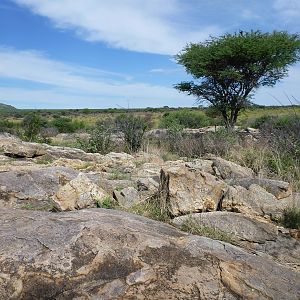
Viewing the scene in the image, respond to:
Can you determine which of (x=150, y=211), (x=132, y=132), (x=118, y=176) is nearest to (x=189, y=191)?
(x=150, y=211)

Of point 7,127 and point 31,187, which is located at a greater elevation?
point 31,187

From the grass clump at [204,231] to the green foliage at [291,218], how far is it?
0.88 m

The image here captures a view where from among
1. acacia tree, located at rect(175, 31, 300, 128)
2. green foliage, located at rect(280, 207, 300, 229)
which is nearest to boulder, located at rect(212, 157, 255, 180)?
green foliage, located at rect(280, 207, 300, 229)

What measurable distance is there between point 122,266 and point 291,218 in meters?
2.55

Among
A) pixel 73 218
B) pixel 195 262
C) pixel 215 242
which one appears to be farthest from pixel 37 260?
pixel 215 242

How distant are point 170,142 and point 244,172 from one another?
258 inches

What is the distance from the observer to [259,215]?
4.93 metres

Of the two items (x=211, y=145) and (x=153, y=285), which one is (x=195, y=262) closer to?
(x=153, y=285)

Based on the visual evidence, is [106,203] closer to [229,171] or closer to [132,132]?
[229,171]

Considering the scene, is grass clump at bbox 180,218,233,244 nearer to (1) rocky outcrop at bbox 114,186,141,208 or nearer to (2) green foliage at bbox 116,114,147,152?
(1) rocky outcrop at bbox 114,186,141,208

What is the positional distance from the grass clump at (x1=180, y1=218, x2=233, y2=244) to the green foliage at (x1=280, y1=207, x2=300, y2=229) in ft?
2.88

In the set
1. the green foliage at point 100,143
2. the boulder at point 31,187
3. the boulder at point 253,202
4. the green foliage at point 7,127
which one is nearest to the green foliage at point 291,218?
the boulder at point 253,202

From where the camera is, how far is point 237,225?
4.52m

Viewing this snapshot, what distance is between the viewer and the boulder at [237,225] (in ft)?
14.5
